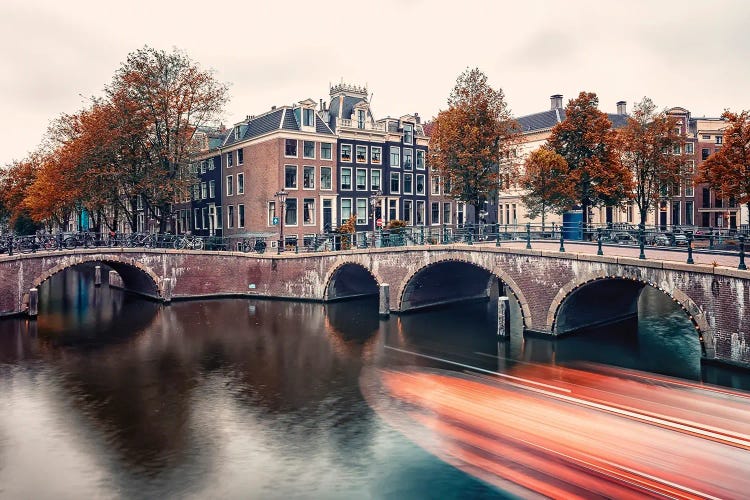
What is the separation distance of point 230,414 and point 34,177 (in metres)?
60.0

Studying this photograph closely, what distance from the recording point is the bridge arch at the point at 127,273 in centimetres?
3388

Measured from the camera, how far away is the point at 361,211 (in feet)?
173

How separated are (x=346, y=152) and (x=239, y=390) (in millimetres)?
34557

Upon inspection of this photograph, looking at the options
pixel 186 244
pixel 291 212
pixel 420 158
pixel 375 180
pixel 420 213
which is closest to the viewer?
pixel 186 244

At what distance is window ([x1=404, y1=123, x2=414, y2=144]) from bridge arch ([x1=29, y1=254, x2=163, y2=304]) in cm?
2784

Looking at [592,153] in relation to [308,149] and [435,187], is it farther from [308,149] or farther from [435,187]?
[308,149]

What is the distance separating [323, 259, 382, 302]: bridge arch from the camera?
3689 cm

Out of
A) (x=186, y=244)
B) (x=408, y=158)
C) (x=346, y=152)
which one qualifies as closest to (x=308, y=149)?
(x=346, y=152)

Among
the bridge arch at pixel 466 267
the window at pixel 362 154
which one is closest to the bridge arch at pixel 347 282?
the bridge arch at pixel 466 267

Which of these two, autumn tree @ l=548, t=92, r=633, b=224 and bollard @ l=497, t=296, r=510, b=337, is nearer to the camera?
bollard @ l=497, t=296, r=510, b=337

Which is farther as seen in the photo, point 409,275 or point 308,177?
point 308,177

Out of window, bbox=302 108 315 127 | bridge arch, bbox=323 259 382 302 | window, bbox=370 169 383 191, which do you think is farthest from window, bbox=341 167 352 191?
bridge arch, bbox=323 259 382 302

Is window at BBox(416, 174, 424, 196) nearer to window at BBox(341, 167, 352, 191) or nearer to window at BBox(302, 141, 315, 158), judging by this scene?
window at BBox(341, 167, 352, 191)

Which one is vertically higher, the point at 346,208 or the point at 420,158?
the point at 420,158
